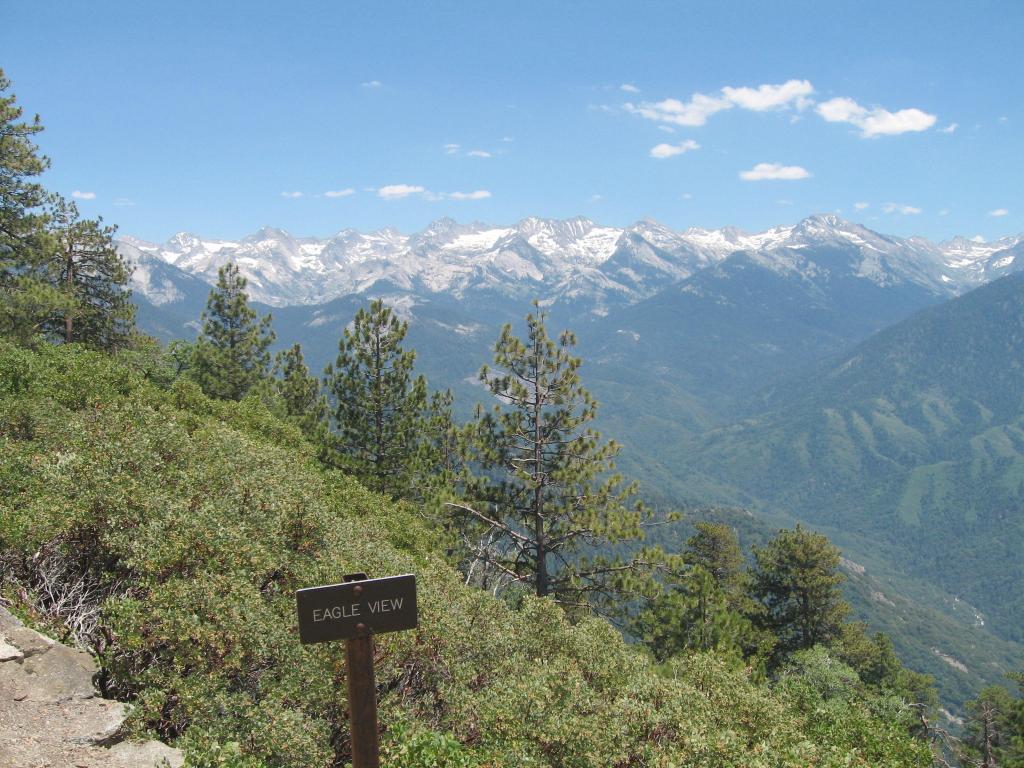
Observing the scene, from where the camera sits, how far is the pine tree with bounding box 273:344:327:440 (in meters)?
48.0

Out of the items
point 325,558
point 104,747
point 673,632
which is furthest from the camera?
point 673,632

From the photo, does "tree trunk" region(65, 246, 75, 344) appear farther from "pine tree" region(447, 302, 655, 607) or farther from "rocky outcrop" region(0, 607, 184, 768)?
"rocky outcrop" region(0, 607, 184, 768)

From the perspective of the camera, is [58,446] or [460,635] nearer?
[460,635]

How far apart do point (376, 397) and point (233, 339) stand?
21133mm

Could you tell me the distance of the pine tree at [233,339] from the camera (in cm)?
5178

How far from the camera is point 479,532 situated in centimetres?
3041

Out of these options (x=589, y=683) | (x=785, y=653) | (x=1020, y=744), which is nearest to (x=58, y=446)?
(x=589, y=683)

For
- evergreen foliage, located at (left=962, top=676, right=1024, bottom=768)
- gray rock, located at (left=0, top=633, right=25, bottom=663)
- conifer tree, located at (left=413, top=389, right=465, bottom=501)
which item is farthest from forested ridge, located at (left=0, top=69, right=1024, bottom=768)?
evergreen foliage, located at (left=962, top=676, right=1024, bottom=768)

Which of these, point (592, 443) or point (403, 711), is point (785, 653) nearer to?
point (592, 443)

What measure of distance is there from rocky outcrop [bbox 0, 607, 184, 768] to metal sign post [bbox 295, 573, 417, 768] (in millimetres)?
3565

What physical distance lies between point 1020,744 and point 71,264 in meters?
58.1

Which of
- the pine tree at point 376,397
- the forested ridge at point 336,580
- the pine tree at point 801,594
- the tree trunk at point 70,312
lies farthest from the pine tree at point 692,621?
the tree trunk at point 70,312

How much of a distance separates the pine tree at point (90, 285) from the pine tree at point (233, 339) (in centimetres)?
633

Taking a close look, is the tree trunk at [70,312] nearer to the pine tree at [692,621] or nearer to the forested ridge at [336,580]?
the forested ridge at [336,580]
